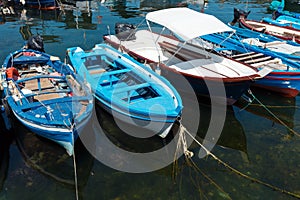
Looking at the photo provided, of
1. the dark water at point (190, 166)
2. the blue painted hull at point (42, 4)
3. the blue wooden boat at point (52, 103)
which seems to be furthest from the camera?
the blue painted hull at point (42, 4)

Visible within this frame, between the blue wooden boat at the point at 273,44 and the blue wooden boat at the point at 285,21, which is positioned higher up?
the blue wooden boat at the point at 285,21

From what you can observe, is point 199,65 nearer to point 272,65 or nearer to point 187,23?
point 187,23

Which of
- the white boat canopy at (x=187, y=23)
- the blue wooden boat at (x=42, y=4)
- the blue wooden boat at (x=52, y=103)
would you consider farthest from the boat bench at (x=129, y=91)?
the blue wooden boat at (x=42, y=4)

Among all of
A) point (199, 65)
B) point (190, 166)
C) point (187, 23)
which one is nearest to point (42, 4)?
point (187, 23)

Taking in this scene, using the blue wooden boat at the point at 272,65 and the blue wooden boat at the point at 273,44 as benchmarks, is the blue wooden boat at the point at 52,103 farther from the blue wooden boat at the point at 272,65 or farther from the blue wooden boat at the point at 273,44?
the blue wooden boat at the point at 273,44

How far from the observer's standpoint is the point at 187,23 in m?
11.5

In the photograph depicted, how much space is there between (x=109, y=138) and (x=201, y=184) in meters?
3.71

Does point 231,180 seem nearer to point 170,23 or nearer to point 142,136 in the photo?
point 142,136

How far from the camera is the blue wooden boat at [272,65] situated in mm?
12242

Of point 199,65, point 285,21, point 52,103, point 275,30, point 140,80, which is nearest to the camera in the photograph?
point 52,103

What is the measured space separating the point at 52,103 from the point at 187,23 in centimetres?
631

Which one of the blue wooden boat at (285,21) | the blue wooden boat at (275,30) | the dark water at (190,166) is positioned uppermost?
the blue wooden boat at (285,21)

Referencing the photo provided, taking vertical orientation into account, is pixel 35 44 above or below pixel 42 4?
below

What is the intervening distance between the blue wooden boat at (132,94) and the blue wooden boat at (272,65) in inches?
169
